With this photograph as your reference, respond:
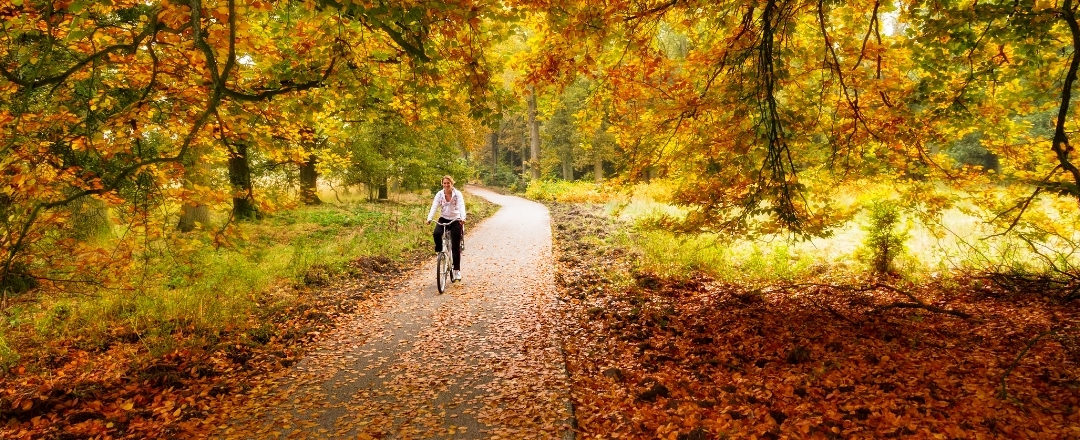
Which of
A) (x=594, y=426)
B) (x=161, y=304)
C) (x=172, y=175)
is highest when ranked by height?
(x=172, y=175)

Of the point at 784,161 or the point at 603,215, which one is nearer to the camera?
the point at 784,161

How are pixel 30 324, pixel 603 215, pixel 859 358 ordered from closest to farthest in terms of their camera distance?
1. pixel 859 358
2. pixel 30 324
3. pixel 603 215

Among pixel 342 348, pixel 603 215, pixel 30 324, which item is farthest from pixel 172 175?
pixel 603 215

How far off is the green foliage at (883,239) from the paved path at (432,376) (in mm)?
5213

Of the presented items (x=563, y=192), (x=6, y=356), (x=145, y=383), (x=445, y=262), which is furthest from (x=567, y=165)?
(x=145, y=383)

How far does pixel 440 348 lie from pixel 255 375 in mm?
1914

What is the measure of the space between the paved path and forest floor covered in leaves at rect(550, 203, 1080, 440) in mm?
406

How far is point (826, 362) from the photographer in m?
4.89

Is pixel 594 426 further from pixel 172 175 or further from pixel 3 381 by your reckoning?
pixel 3 381

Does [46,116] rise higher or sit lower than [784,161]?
higher

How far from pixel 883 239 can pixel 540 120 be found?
6.19 m

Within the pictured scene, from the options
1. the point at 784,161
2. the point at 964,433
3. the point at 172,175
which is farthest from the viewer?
the point at 784,161

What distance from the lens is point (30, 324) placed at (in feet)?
21.2

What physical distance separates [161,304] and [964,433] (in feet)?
28.3
